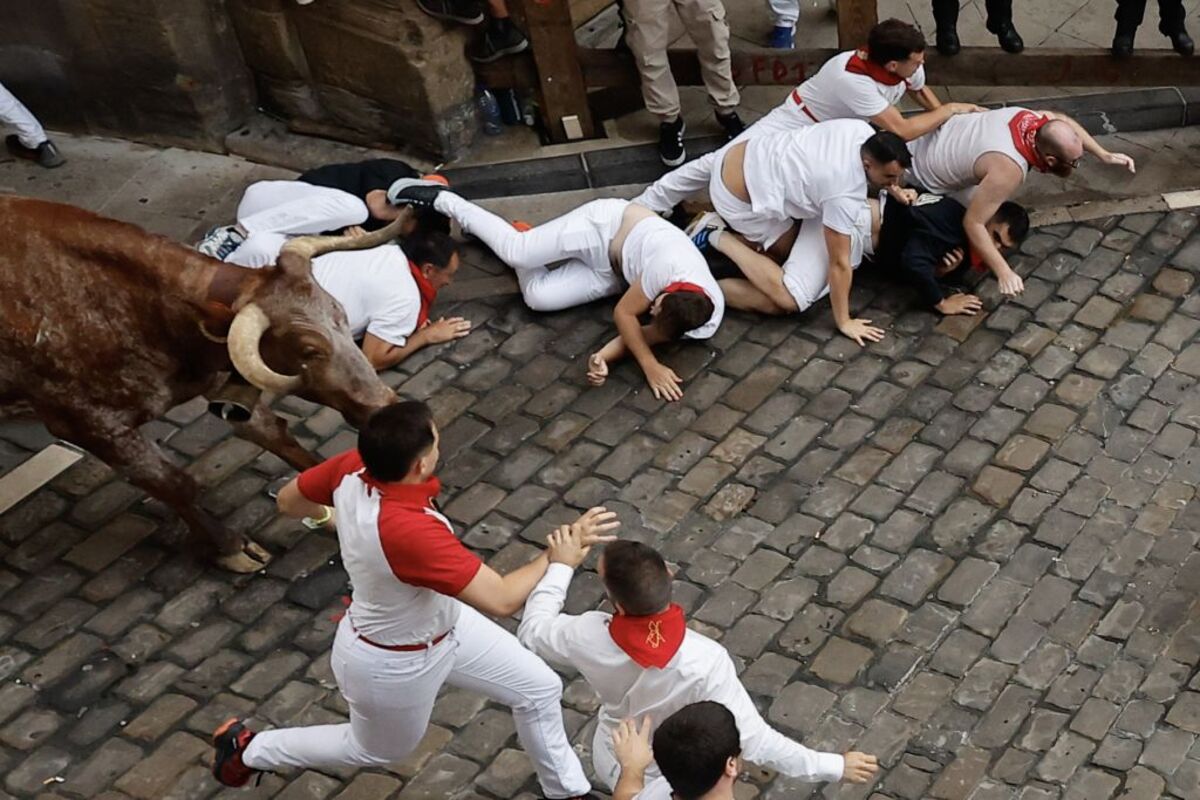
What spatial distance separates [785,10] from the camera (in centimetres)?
959

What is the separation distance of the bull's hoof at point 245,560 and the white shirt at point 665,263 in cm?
222

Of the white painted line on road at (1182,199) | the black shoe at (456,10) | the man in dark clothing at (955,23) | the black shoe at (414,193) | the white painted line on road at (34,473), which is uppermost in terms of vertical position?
the black shoe at (456,10)

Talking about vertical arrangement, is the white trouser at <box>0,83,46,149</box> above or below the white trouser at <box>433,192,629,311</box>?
above

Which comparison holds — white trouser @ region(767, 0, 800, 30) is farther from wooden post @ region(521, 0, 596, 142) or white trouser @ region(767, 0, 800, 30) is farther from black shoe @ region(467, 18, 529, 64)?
black shoe @ region(467, 18, 529, 64)

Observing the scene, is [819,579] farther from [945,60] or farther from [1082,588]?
[945,60]

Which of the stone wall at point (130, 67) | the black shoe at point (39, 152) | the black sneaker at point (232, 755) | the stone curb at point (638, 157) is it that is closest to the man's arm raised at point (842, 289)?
the stone curb at point (638, 157)

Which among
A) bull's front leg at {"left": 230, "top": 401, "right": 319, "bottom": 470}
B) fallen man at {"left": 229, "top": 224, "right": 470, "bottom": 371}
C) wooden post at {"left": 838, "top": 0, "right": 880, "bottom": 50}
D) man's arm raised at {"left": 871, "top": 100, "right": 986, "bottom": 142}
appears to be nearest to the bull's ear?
bull's front leg at {"left": 230, "top": 401, "right": 319, "bottom": 470}

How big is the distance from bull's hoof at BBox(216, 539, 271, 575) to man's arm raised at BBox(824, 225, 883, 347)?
3040mm

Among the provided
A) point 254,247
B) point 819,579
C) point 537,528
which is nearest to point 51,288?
point 254,247

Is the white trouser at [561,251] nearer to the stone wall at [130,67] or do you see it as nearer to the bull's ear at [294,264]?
the bull's ear at [294,264]

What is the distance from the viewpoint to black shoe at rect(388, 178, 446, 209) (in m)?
8.24

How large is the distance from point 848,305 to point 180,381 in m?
3.36

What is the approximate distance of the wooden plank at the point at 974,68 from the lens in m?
8.91

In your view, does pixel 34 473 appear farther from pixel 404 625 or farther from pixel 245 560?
pixel 404 625
